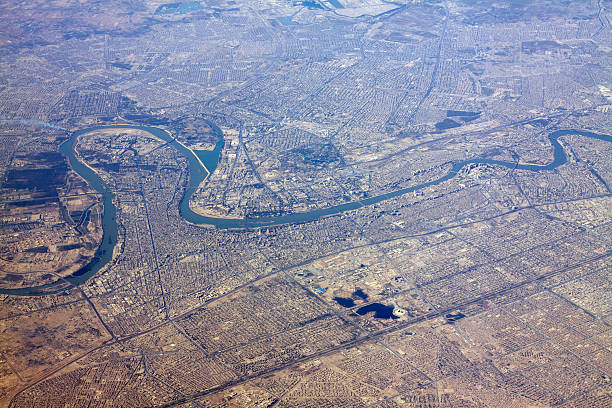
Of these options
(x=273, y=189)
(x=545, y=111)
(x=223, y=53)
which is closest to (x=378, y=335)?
(x=273, y=189)

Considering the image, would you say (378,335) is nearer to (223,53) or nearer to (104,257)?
(104,257)

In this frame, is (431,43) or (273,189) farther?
(431,43)

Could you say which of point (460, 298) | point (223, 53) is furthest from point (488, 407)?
point (223, 53)

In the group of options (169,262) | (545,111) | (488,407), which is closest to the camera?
(488,407)

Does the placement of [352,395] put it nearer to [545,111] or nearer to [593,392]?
[593,392]

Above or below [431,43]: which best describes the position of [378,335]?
below

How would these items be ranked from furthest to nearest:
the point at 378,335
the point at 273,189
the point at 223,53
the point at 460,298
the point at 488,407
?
the point at 223,53 < the point at 273,189 < the point at 460,298 < the point at 378,335 < the point at 488,407
